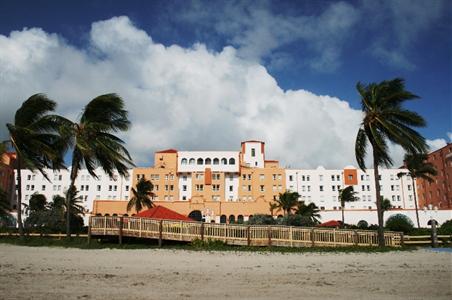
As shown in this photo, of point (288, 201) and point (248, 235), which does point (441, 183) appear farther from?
point (248, 235)

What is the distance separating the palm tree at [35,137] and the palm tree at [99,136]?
2.95ft

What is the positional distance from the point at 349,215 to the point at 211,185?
28706 millimetres

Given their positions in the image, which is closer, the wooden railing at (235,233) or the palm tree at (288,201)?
the wooden railing at (235,233)

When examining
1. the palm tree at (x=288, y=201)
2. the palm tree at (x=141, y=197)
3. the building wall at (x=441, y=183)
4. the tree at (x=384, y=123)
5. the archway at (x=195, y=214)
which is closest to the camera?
the tree at (x=384, y=123)

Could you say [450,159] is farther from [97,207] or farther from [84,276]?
[84,276]

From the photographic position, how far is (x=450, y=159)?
7162 centimetres

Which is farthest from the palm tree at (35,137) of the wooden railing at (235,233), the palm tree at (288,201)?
the palm tree at (288,201)

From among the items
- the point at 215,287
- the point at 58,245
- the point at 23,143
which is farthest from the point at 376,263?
the point at 23,143

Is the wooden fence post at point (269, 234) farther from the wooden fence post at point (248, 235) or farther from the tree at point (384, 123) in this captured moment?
the tree at point (384, 123)

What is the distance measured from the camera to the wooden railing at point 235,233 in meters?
19.9

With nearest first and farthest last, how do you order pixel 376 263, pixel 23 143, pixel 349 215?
pixel 376 263, pixel 23 143, pixel 349 215

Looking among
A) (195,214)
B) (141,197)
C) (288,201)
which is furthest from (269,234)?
(195,214)

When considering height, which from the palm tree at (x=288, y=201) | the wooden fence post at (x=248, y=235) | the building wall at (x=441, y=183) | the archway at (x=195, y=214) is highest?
the building wall at (x=441, y=183)

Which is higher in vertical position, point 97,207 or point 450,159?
point 450,159
